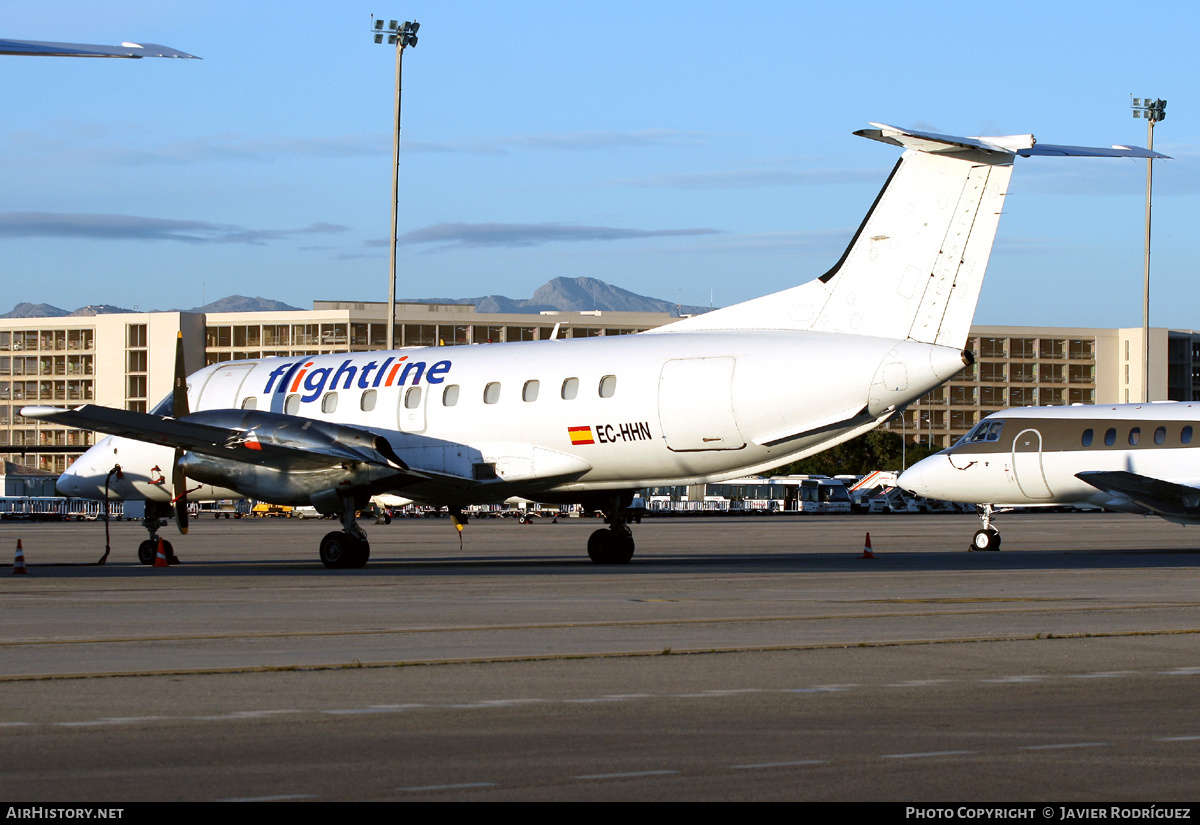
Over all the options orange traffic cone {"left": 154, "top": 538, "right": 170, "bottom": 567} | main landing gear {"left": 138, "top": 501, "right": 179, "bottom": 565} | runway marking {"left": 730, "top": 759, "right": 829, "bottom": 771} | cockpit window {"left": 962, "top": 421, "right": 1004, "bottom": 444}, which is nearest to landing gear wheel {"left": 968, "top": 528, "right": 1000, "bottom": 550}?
cockpit window {"left": 962, "top": 421, "right": 1004, "bottom": 444}

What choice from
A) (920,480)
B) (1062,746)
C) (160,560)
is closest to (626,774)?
(1062,746)

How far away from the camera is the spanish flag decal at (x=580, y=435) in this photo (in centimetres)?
2458

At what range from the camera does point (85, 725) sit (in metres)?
8.88

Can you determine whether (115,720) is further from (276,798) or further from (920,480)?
(920,480)

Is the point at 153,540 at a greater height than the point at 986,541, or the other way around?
the point at 153,540

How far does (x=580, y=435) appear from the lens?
2466cm

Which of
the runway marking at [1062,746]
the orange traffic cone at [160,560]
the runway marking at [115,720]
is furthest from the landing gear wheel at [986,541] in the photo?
the runway marking at [115,720]

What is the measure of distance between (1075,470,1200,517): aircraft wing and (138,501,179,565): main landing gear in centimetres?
2081

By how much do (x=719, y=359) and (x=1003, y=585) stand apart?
19.3ft

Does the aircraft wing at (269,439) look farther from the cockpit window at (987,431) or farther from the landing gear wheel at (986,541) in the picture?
the cockpit window at (987,431)

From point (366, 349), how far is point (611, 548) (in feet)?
389

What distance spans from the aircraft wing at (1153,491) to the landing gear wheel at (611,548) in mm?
12672
